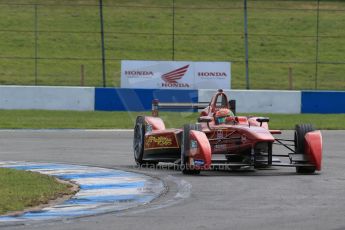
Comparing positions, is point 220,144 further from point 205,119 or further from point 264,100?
point 264,100

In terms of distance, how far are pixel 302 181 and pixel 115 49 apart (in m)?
28.7

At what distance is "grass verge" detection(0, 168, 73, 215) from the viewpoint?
36.8 feet

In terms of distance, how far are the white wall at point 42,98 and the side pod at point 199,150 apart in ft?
50.2

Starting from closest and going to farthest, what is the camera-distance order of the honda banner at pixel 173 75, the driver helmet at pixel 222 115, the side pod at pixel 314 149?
1. the side pod at pixel 314 149
2. the driver helmet at pixel 222 115
3. the honda banner at pixel 173 75

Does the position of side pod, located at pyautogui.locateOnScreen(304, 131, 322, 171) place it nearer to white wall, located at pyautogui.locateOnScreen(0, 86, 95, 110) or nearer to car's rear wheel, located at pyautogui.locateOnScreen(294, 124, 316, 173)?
car's rear wheel, located at pyautogui.locateOnScreen(294, 124, 316, 173)

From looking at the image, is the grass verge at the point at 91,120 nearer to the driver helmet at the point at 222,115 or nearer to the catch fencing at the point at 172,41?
the catch fencing at the point at 172,41

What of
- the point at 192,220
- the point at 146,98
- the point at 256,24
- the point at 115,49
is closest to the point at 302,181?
the point at 192,220

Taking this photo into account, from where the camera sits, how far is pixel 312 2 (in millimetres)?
48938

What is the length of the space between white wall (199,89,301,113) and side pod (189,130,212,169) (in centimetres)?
1496

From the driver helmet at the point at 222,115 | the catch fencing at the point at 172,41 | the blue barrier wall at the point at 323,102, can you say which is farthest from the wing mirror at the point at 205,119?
the catch fencing at the point at 172,41

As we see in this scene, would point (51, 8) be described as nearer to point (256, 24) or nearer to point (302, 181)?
point (256, 24)

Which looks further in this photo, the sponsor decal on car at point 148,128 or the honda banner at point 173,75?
the honda banner at point 173,75

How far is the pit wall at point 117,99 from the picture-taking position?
29.5 m

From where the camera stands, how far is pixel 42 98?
29.6 meters
